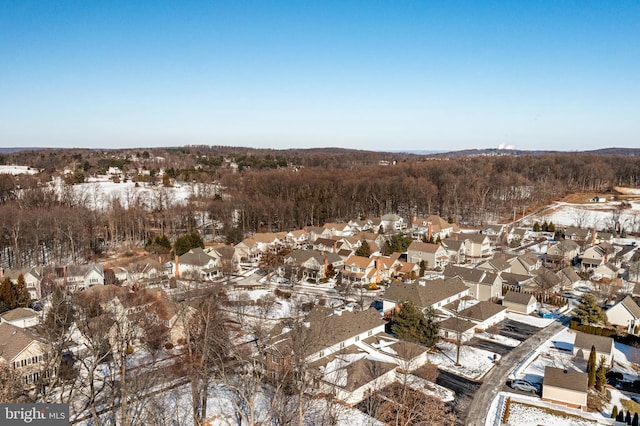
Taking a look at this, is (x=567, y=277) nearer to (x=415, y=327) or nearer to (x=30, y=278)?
(x=415, y=327)

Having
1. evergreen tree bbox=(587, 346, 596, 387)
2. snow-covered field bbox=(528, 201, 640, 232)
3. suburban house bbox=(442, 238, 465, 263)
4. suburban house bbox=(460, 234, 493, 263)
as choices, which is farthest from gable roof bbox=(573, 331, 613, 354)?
snow-covered field bbox=(528, 201, 640, 232)

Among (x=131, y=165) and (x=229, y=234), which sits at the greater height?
(x=131, y=165)

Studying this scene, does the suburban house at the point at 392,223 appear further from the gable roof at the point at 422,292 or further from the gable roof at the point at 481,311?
the gable roof at the point at 481,311

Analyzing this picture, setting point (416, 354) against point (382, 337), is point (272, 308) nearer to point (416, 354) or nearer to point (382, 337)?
point (382, 337)

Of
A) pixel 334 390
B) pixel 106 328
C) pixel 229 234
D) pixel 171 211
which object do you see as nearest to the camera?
pixel 334 390

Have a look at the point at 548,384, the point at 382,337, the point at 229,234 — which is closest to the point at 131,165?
the point at 229,234

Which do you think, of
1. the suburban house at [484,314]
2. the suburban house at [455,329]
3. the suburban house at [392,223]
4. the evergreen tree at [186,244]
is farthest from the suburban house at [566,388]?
the suburban house at [392,223]
